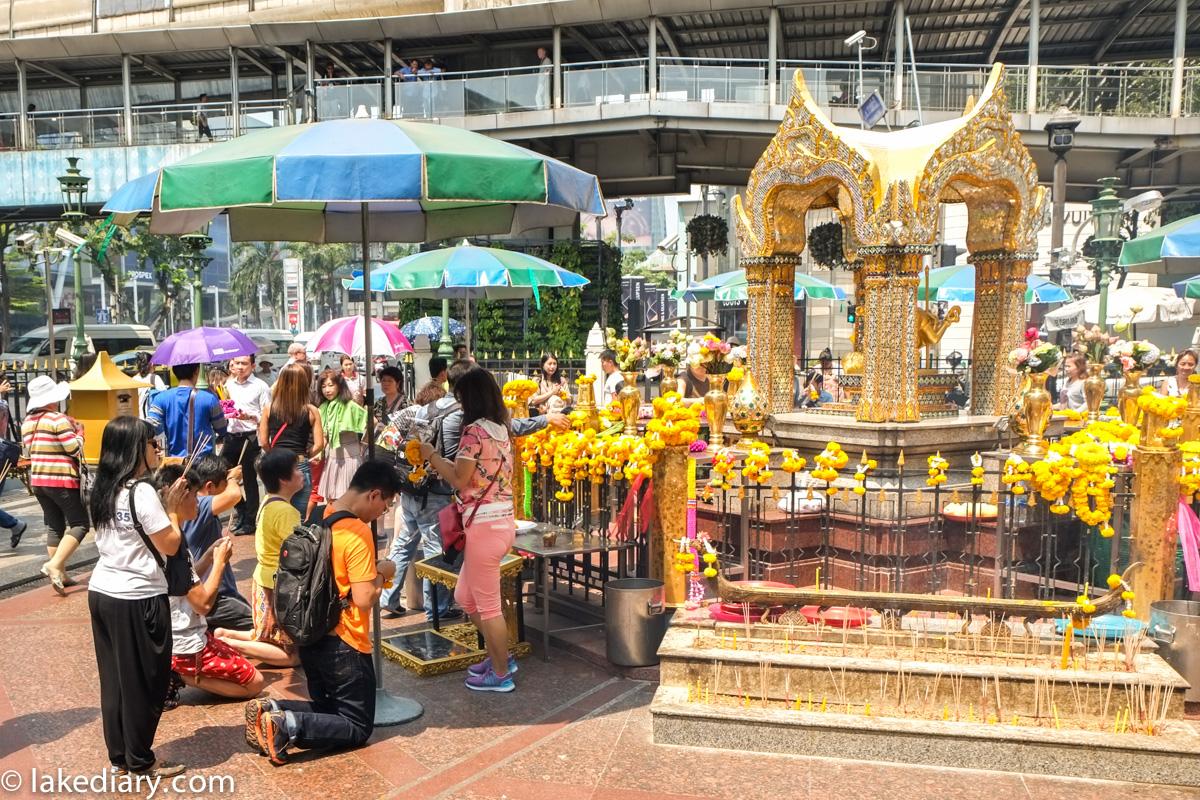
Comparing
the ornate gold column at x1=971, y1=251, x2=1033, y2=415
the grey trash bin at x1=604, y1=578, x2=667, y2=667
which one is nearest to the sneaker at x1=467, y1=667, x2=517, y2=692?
the grey trash bin at x1=604, y1=578, x2=667, y2=667

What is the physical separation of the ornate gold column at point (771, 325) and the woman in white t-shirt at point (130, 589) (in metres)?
6.71

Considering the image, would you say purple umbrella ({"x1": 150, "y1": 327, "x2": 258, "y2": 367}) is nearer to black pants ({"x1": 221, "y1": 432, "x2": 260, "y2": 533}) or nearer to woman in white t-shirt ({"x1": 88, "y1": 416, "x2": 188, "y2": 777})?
black pants ({"x1": 221, "y1": 432, "x2": 260, "y2": 533})

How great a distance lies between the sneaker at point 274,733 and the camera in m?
4.70

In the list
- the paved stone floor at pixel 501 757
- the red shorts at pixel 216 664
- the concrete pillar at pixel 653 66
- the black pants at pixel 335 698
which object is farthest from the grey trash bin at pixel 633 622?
the concrete pillar at pixel 653 66

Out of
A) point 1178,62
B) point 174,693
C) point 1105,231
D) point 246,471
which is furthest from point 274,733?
point 1178,62

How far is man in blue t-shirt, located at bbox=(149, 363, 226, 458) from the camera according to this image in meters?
8.83

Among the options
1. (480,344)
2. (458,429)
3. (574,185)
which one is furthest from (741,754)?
(480,344)

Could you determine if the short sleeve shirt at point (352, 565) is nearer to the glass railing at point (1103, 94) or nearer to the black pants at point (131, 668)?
the black pants at point (131, 668)

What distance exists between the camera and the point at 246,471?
10.4 metres

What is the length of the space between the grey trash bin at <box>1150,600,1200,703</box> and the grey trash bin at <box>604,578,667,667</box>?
2.95 meters

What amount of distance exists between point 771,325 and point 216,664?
6583 millimetres

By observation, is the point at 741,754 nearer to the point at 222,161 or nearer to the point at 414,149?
the point at 414,149

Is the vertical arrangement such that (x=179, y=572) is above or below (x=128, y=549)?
below

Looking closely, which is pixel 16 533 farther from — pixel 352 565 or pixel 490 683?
pixel 352 565
